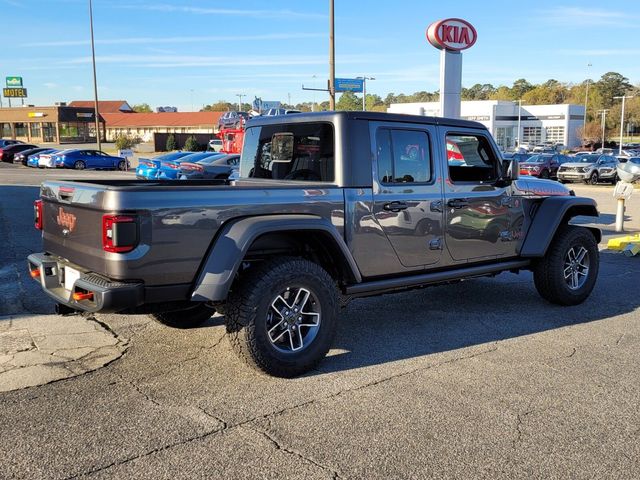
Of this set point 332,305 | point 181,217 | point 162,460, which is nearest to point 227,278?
point 181,217

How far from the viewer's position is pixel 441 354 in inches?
198

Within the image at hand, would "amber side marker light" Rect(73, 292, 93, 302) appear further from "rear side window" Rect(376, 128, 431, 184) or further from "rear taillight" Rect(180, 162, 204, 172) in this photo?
"rear taillight" Rect(180, 162, 204, 172)

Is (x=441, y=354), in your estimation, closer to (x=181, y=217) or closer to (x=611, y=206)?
(x=181, y=217)

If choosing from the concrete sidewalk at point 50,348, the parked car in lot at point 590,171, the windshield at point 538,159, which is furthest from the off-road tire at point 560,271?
the windshield at point 538,159

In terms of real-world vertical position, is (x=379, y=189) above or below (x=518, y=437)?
above

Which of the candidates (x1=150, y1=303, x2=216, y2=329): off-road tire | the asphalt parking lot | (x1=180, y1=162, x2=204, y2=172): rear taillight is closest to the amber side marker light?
the asphalt parking lot

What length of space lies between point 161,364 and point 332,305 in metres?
1.42

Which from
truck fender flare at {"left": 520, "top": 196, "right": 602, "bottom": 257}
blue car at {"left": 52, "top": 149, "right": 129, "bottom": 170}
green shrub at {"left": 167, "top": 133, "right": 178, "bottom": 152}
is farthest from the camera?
green shrub at {"left": 167, "top": 133, "right": 178, "bottom": 152}

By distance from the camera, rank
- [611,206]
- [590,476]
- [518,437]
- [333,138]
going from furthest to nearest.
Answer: [611,206], [333,138], [518,437], [590,476]

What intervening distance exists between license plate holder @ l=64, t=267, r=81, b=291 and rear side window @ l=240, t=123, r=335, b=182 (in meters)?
2.00

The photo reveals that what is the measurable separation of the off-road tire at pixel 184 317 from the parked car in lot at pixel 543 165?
2886cm

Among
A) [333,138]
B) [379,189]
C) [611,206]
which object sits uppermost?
[333,138]

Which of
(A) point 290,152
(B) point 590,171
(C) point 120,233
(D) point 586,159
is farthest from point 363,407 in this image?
(D) point 586,159

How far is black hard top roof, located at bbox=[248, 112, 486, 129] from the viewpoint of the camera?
196 inches
